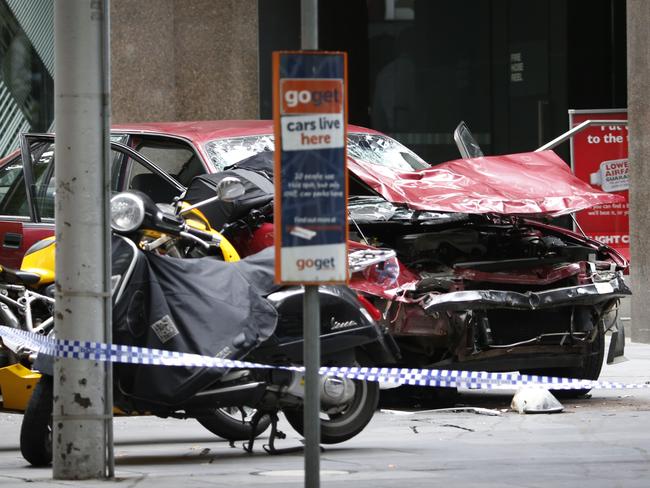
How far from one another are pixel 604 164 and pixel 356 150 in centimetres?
712

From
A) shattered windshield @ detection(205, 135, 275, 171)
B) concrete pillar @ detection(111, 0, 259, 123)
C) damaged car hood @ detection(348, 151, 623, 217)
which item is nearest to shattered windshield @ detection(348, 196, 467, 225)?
damaged car hood @ detection(348, 151, 623, 217)

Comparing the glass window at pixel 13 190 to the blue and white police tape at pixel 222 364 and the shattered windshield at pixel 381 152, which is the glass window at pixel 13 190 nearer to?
the shattered windshield at pixel 381 152

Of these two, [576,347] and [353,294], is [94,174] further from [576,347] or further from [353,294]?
[576,347]

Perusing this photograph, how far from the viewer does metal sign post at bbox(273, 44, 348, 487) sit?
19.6ft

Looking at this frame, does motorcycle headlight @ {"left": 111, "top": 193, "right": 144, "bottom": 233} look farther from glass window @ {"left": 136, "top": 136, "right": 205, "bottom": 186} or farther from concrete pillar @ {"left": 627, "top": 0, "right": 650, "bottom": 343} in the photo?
concrete pillar @ {"left": 627, "top": 0, "right": 650, "bottom": 343}

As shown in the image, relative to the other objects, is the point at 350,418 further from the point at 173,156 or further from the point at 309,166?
the point at 173,156

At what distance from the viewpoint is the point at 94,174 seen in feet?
24.6

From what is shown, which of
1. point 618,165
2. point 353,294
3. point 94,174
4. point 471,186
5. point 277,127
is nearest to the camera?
point 277,127

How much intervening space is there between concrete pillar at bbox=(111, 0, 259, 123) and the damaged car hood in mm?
7446

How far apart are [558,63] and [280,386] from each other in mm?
12416

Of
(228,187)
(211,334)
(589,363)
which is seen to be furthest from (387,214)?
(211,334)

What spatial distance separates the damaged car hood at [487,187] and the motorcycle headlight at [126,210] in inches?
110

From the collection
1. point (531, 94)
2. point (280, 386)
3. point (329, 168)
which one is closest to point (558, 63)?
point (531, 94)

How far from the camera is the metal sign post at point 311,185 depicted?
5.96 meters
